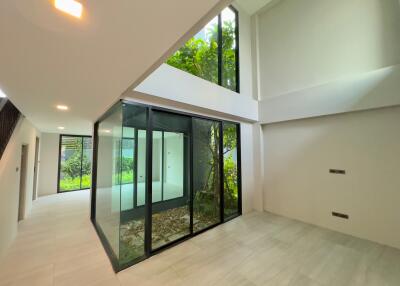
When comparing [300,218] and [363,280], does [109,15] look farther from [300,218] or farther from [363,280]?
[300,218]

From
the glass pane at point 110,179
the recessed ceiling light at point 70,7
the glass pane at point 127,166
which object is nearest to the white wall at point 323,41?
the glass pane at point 127,166

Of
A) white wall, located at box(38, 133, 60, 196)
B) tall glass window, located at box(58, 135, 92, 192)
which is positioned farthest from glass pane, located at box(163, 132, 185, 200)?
white wall, located at box(38, 133, 60, 196)

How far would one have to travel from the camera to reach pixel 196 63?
3.91 meters

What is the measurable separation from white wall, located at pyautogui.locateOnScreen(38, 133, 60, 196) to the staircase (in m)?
4.09

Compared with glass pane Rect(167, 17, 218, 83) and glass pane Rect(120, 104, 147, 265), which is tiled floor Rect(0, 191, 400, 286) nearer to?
glass pane Rect(120, 104, 147, 265)

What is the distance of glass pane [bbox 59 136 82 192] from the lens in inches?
283

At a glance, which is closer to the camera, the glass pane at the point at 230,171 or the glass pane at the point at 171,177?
the glass pane at the point at 171,177

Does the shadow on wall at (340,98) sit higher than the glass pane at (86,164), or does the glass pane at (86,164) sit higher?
the shadow on wall at (340,98)

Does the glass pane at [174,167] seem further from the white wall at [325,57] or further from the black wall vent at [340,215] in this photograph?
the black wall vent at [340,215]

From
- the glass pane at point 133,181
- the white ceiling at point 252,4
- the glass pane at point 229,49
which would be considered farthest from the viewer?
the white ceiling at point 252,4

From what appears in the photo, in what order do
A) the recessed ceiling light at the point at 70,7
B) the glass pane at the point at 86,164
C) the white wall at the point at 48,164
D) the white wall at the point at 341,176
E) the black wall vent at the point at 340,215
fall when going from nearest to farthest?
the recessed ceiling light at the point at 70,7
the white wall at the point at 341,176
the black wall vent at the point at 340,215
the white wall at the point at 48,164
the glass pane at the point at 86,164

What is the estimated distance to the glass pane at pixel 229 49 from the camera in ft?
14.9

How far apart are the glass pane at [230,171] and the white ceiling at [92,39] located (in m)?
2.98

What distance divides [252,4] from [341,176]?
5.08m
